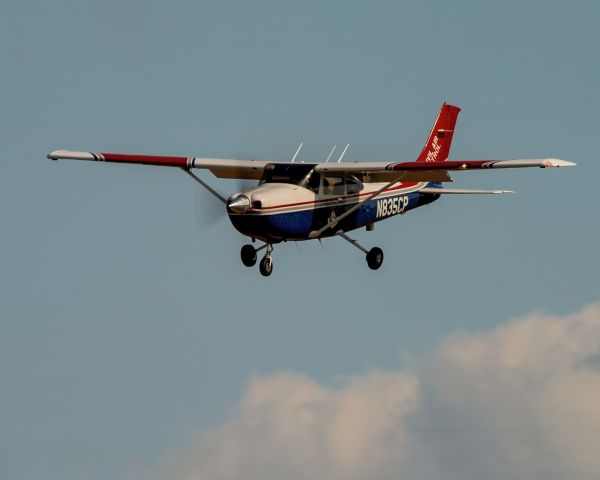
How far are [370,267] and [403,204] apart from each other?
7.60 ft

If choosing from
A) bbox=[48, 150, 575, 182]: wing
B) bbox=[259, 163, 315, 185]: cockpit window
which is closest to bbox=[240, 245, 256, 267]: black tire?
bbox=[259, 163, 315, 185]: cockpit window

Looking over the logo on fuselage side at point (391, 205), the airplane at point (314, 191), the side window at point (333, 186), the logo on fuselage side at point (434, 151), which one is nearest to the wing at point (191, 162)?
the airplane at point (314, 191)

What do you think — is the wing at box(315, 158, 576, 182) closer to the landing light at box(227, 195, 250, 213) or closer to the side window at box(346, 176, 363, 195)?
the side window at box(346, 176, 363, 195)

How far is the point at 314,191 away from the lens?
34.8m

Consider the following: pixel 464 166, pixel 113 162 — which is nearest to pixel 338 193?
pixel 464 166

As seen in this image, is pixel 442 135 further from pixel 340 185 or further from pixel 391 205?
pixel 340 185

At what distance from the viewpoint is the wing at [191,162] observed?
1401 inches

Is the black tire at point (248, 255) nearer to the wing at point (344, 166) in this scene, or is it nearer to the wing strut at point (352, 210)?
the wing strut at point (352, 210)

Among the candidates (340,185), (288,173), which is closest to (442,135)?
(340,185)

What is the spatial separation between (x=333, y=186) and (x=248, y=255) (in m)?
2.48

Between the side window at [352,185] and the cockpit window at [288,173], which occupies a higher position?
the cockpit window at [288,173]

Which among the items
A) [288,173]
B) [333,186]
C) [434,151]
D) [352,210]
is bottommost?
[352,210]

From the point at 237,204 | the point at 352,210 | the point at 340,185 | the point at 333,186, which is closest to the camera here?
the point at 237,204

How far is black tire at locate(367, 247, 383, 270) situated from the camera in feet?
122
